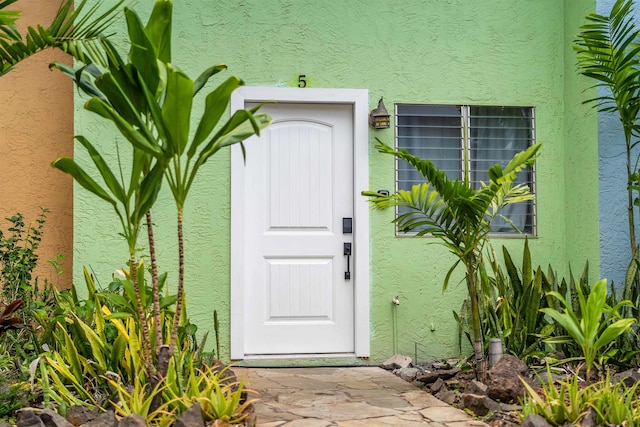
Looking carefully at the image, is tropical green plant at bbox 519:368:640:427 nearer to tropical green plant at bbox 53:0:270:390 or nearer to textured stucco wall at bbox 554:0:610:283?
tropical green plant at bbox 53:0:270:390

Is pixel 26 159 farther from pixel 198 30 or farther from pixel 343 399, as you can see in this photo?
pixel 343 399

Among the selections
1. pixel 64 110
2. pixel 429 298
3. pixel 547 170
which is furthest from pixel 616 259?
pixel 64 110

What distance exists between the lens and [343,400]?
4.91m

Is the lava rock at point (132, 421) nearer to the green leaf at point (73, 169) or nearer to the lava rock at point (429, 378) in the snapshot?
the green leaf at point (73, 169)

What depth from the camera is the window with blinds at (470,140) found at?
6590mm

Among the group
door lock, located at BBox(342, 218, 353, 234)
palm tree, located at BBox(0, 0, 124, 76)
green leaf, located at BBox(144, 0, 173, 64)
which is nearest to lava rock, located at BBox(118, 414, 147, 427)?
green leaf, located at BBox(144, 0, 173, 64)

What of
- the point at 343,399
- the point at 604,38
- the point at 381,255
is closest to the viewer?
the point at 343,399

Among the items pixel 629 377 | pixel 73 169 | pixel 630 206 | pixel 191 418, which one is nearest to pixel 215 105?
pixel 73 169

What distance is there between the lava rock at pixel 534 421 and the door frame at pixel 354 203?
8.48ft

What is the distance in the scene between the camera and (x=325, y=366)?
629 centimetres

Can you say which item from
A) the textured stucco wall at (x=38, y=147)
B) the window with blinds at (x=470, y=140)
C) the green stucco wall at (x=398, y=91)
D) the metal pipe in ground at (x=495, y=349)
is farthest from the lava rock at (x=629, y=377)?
the textured stucco wall at (x=38, y=147)

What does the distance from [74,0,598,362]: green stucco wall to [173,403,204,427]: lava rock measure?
2556 mm

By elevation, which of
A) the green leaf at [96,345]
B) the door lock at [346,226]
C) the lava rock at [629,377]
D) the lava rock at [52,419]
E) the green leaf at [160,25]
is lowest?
the lava rock at [629,377]

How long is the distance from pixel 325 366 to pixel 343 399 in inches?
53.0
